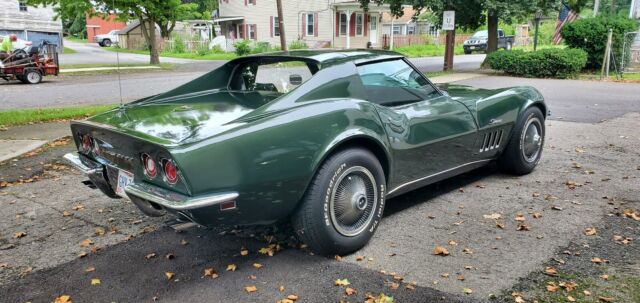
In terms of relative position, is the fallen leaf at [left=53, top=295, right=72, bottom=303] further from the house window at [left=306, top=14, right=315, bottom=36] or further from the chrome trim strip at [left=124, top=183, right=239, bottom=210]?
the house window at [left=306, top=14, right=315, bottom=36]

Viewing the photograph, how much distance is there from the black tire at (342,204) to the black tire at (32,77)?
17.4 m

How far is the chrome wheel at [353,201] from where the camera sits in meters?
3.64

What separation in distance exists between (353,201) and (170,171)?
1252 millimetres

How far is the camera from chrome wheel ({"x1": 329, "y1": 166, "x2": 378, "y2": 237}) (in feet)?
11.9

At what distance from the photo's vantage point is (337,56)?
416cm

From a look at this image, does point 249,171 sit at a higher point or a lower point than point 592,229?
higher

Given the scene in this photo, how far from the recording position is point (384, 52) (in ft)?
15.0

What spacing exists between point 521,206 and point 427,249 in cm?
136

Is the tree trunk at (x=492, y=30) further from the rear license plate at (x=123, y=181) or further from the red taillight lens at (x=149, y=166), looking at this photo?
the red taillight lens at (x=149, y=166)

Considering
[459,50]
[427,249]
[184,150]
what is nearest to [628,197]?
[427,249]

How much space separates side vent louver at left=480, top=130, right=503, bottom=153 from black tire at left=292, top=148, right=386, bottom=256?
1523 mm

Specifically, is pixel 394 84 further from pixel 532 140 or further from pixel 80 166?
pixel 80 166

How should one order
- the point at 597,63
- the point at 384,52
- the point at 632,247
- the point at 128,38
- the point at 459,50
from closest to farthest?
the point at 632,247
the point at 384,52
the point at 597,63
the point at 459,50
the point at 128,38

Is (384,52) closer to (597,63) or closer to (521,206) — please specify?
(521,206)
